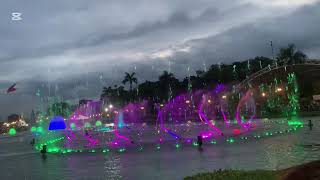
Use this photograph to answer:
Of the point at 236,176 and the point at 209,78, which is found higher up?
the point at 209,78

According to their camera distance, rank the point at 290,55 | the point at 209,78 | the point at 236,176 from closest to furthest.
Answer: the point at 236,176 → the point at 290,55 → the point at 209,78

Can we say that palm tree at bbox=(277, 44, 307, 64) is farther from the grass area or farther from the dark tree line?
the grass area

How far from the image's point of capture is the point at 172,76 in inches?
6235

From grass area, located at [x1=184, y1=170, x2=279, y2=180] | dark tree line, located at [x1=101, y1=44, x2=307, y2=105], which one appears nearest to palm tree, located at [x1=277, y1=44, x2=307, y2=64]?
dark tree line, located at [x1=101, y1=44, x2=307, y2=105]

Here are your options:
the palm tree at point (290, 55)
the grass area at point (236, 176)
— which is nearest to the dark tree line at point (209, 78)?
the palm tree at point (290, 55)

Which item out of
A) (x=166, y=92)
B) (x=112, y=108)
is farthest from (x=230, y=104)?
(x=112, y=108)

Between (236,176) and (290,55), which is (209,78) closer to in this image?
(290,55)

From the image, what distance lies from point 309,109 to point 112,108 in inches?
4479

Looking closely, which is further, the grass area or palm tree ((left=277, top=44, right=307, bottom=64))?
palm tree ((left=277, top=44, right=307, bottom=64))

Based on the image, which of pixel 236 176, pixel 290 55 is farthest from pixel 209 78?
pixel 236 176

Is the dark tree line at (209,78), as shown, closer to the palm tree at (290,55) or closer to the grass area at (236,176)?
the palm tree at (290,55)

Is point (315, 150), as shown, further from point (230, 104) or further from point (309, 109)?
point (230, 104)

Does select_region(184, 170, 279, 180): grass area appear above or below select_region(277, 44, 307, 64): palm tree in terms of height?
below

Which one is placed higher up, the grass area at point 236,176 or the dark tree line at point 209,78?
the dark tree line at point 209,78
